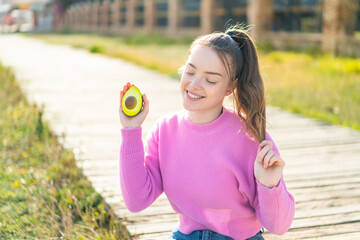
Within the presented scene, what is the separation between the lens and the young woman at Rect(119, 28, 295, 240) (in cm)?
218

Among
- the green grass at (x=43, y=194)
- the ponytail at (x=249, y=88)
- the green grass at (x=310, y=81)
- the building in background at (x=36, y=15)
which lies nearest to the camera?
the ponytail at (x=249, y=88)

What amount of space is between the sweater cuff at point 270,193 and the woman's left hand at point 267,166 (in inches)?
0.7

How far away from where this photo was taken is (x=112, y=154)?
186 inches

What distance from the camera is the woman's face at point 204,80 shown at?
2.19 m

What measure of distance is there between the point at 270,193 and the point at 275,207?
2.9 inches

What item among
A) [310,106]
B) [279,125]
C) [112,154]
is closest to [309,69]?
[310,106]

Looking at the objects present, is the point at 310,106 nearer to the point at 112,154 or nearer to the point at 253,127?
the point at 112,154

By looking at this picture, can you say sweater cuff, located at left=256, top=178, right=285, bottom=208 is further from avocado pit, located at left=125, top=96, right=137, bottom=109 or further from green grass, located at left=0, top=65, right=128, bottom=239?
green grass, located at left=0, top=65, right=128, bottom=239

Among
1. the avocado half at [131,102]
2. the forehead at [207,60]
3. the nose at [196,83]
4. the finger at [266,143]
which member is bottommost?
the finger at [266,143]

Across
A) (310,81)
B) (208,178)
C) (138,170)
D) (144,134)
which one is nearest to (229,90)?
(208,178)

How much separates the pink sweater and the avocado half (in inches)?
3.3

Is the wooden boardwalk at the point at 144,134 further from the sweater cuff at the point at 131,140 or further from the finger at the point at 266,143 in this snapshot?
the finger at the point at 266,143

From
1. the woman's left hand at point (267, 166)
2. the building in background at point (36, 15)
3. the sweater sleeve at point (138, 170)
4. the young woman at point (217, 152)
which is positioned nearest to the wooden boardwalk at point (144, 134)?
the sweater sleeve at point (138, 170)

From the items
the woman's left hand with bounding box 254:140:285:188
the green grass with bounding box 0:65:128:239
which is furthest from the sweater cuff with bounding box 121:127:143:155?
the green grass with bounding box 0:65:128:239
